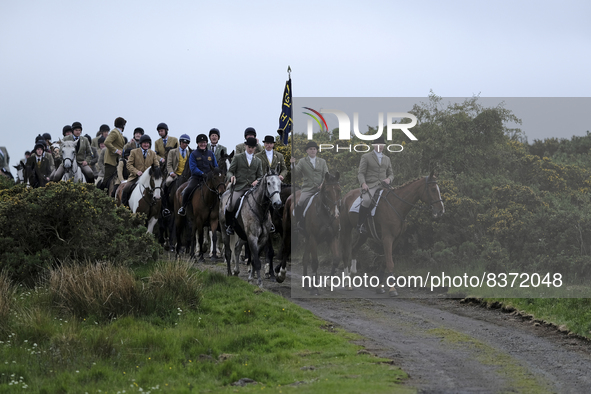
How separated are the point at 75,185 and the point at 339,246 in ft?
21.5

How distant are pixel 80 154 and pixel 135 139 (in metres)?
2.19

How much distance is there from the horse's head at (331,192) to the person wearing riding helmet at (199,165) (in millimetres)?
4273

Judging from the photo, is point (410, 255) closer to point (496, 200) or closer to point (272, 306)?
point (496, 200)

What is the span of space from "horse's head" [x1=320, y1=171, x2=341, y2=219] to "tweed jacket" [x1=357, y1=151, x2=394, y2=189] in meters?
0.87

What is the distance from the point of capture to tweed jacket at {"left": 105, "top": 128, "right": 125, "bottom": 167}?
79.9ft

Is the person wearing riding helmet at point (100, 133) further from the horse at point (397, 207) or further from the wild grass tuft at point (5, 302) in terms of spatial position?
the wild grass tuft at point (5, 302)

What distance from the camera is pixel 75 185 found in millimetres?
17297

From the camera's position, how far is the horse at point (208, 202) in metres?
19.8

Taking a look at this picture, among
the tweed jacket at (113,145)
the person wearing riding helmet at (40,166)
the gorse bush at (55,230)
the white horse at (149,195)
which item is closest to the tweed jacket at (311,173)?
the gorse bush at (55,230)

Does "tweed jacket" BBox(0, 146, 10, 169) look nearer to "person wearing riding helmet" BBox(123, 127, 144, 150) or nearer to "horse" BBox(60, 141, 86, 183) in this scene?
"person wearing riding helmet" BBox(123, 127, 144, 150)

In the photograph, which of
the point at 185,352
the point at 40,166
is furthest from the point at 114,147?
the point at 185,352

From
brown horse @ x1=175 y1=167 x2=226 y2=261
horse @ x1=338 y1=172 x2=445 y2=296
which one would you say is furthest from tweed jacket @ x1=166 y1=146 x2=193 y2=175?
horse @ x1=338 y1=172 x2=445 y2=296

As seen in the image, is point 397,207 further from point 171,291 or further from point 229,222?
point 171,291

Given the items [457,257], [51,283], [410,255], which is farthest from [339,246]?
[51,283]
